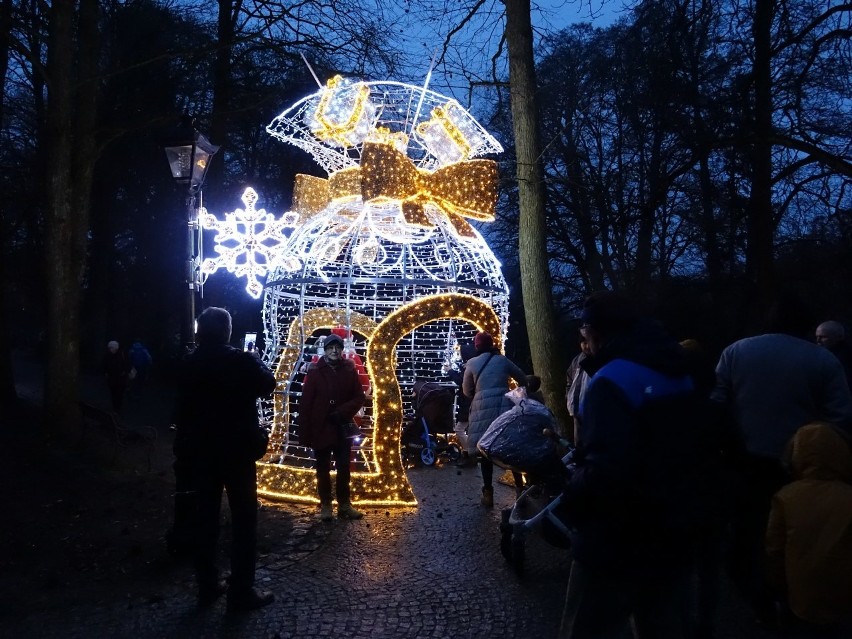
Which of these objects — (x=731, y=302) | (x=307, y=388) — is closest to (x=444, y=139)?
(x=307, y=388)

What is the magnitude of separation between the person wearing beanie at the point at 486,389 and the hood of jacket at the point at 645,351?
4183mm

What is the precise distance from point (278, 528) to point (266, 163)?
66.5 ft

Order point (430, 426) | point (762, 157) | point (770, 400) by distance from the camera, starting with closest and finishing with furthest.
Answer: point (770, 400), point (430, 426), point (762, 157)

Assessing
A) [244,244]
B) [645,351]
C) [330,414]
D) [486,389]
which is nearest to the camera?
[645,351]

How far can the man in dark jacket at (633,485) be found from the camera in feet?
7.95

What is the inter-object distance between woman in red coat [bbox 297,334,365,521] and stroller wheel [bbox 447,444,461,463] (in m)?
3.68

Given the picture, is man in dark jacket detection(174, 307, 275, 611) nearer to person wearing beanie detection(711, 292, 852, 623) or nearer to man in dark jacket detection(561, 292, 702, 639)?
man in dark jacket detection(561, 292, 702, 639)

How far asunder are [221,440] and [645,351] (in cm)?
276

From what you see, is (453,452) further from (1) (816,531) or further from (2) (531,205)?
(1) (816,531)

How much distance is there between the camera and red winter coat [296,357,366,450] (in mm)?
6703

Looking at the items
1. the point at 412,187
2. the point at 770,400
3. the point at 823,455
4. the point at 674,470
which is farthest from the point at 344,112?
the point at 674,470

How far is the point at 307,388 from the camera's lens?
269 inches

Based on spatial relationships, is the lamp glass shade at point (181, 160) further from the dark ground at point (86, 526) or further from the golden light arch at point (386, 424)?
the dark ground at point (86, 526)

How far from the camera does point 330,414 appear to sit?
261 inches
